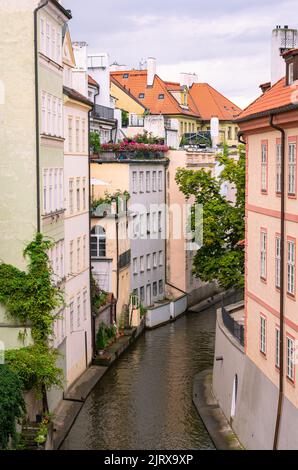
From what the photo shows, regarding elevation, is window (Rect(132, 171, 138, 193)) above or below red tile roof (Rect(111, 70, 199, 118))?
below

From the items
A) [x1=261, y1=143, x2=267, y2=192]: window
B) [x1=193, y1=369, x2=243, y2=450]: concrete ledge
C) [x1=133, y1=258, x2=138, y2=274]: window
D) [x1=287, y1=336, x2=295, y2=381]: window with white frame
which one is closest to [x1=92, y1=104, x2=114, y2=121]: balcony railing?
[x1=133, y1=258, x2=138, y2=274]: window

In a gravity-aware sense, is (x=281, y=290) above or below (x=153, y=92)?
below

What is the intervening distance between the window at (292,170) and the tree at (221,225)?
67.9 feet

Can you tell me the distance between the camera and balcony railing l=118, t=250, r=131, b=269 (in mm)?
50188

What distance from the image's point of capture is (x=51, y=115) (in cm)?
3291

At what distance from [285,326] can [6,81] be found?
1103 cm

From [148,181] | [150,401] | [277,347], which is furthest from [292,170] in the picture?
[148,181]

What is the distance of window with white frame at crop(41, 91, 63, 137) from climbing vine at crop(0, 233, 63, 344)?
3636 mm

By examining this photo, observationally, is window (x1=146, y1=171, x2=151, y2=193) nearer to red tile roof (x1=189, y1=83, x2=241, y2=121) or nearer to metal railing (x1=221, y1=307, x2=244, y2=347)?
metal railing (x1=221, y1=307, x2=244, y2=347)

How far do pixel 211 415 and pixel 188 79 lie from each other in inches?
2782

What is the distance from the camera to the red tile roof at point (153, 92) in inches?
3469

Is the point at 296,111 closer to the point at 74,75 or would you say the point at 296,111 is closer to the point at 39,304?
the point at 39,304

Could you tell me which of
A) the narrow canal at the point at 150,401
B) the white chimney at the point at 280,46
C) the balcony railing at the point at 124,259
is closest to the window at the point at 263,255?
the white chimney at the point at 280,46

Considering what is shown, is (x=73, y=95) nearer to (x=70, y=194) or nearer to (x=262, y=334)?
(x=70, y=194)
